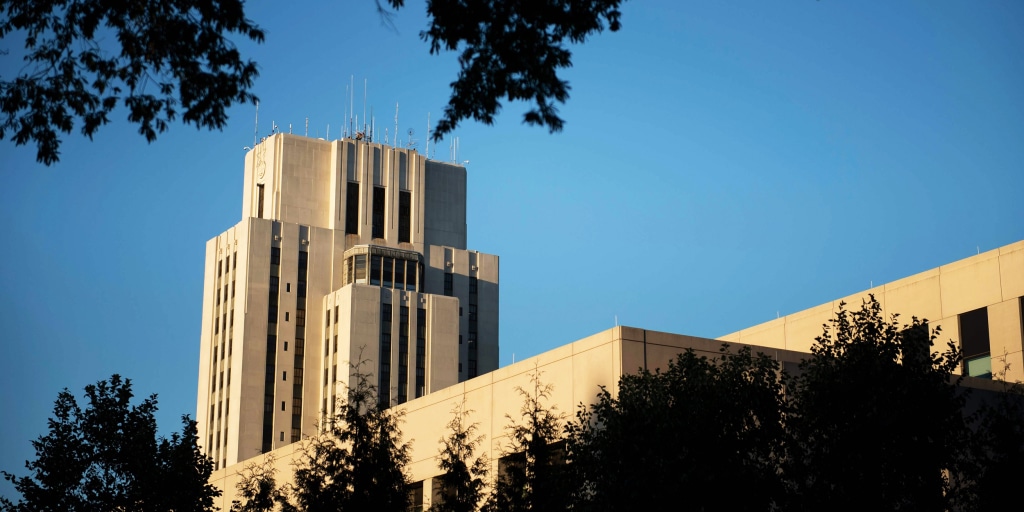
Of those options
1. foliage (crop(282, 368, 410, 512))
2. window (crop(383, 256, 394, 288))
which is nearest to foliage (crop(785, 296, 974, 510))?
foliage (crop(282, 368, 410, 512))

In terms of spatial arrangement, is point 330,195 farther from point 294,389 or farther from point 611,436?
point 611,436

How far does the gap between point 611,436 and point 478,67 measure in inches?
589

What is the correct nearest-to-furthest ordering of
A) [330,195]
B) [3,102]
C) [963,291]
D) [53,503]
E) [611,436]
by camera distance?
[3,102], [611,436], [53,503], [963,291], [330,195]

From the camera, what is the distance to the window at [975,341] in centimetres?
6075

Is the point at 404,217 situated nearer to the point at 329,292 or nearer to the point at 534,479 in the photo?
the point at 329,292

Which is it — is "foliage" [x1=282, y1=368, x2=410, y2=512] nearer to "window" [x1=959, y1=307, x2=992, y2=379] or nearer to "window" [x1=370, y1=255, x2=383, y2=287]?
"window" [x1=959, y1=307, x2=992, y2=379]

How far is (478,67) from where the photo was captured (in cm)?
1906

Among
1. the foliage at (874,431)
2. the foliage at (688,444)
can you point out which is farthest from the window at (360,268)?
the foliage at (874,431)

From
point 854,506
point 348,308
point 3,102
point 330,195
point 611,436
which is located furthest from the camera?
point 330,195

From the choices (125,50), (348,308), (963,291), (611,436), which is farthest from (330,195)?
(125,50)

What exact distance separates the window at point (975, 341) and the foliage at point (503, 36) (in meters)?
46.8

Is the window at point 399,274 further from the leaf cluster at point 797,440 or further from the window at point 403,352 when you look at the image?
the leaf cluster at point 797,440

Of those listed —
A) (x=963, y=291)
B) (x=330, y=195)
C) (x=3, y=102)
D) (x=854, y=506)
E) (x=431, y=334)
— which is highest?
(x=330, y=195)

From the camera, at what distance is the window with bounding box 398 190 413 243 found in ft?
459
